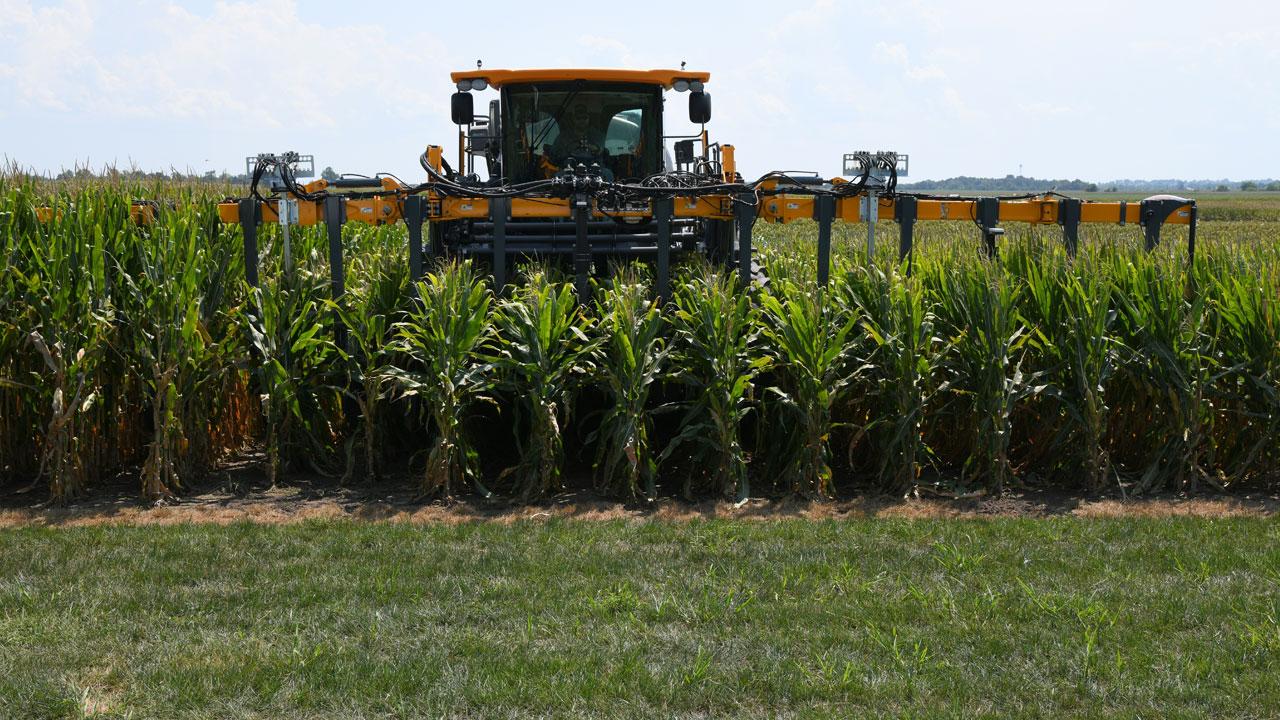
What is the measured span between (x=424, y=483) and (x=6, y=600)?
2.77 m

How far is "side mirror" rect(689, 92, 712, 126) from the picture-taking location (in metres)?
11.6

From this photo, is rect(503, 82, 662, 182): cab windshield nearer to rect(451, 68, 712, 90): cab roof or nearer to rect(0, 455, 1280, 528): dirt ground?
rect(451, 68, 712, 90): cab roof

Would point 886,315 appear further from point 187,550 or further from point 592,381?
point 187,550

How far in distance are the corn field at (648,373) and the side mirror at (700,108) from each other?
3.07 meters

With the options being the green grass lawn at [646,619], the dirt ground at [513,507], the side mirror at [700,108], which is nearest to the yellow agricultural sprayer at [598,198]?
the side mirror at [700,108]

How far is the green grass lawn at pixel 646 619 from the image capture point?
15.5 feet

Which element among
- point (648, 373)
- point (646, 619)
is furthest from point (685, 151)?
point (646, 619)

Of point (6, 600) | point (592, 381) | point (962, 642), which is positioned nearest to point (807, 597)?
point (962, 642)

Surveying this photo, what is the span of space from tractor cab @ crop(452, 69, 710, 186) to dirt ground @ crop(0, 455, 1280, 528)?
171 inches

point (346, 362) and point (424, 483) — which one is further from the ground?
point (346, 362)

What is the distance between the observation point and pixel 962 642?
525 cm

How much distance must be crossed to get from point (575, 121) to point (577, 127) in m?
0.06

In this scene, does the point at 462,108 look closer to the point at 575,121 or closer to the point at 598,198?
the point at 575,121

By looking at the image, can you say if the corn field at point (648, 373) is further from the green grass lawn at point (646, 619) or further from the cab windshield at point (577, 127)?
the cab windshield at point (577, 127)
